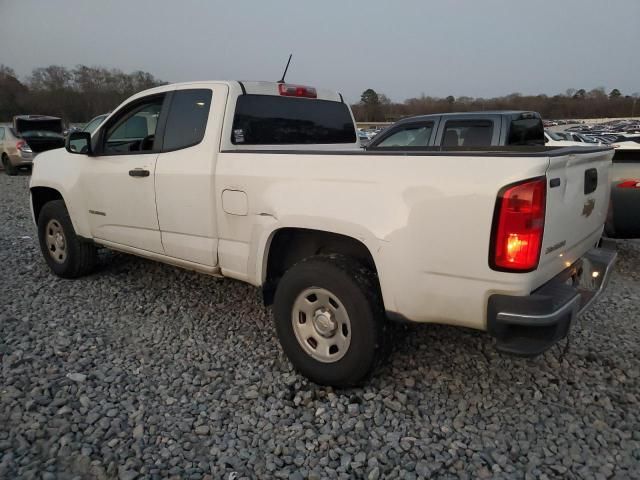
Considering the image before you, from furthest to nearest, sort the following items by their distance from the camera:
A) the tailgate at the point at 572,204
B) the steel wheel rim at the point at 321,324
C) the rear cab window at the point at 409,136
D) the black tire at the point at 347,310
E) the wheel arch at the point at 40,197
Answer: the rear cab window at the point at 409,136 → the wheel arch at the point at 40,197 → the steel wheel rim at the point at 321,324 → the black tire at the point at 347,310 → the tailgate at the point at 572,204

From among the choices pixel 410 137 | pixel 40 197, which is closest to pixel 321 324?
pixel 40 197

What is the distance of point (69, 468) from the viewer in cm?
229

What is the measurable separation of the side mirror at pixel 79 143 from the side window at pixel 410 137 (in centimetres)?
439

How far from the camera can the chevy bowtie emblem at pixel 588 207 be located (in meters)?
2.72

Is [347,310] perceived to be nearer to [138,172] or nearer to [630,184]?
[138,172]

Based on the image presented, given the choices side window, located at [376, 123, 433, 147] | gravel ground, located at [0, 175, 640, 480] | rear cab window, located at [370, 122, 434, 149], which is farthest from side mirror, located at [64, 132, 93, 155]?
side window, located at [376, 123, 433, 147]

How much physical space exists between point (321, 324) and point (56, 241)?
135 inches

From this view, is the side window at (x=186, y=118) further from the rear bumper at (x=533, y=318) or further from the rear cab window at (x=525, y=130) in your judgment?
the rear cab window at (x=525, y=130)

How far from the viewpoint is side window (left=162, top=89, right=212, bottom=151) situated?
Answer: 11.5 feet

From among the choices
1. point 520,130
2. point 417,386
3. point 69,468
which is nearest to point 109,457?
point 69,468

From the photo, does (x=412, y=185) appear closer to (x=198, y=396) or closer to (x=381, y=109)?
(x=198, y=396)

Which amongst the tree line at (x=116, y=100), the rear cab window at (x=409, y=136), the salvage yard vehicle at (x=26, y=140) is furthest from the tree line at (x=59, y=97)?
the rear cab window at (x=409, y=136)

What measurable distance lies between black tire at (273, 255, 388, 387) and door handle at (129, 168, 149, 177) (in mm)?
1561

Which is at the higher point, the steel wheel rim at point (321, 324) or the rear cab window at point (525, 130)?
the rear cab window at point (525, 130)
